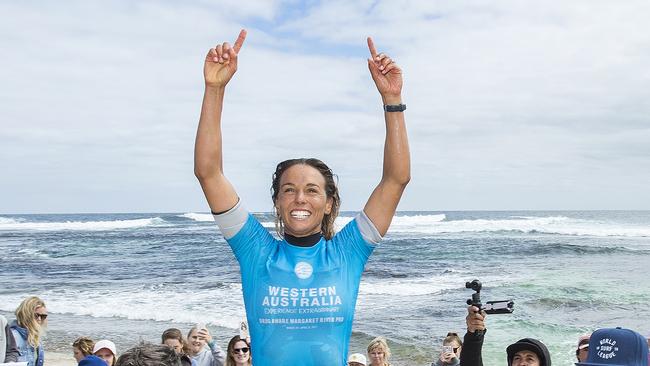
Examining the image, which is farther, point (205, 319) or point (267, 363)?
point (205, 319)

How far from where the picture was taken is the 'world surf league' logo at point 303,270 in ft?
8.04

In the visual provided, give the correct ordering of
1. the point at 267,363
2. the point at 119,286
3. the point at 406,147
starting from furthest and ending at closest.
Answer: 1. the point at 119,286
2. the point at 406,147
3. the point at 267,363

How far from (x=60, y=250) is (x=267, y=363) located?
39.5 meters

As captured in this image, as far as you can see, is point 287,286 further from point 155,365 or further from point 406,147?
point 406,147

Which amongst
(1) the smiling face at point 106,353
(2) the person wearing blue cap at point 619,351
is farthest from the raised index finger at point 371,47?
(1) the smiling face at point 106,353

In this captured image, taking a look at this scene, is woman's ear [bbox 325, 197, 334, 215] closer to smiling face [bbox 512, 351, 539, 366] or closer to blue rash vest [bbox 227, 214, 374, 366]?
blue rash vest [bbox 227, 214, 374, 366]

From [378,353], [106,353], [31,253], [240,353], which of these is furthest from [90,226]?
[240,353]

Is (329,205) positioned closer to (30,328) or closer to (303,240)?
(303,240)

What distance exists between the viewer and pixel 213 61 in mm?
2668

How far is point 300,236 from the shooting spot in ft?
8.50

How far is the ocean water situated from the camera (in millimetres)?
14453

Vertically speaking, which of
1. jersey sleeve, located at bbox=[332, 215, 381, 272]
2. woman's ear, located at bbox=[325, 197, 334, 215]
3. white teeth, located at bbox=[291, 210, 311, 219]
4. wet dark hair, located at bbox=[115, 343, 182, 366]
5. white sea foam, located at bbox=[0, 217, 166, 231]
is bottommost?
wet dark hair, located at bbox=[115, 343, 182, 366]

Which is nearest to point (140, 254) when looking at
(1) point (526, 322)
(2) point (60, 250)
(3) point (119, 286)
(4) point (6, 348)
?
(2) point (60, 250)

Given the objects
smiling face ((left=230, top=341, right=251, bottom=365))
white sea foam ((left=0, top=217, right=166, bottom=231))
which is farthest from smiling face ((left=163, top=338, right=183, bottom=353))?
white sea foam ((left=0, top=217, right=166, bottom=231))
